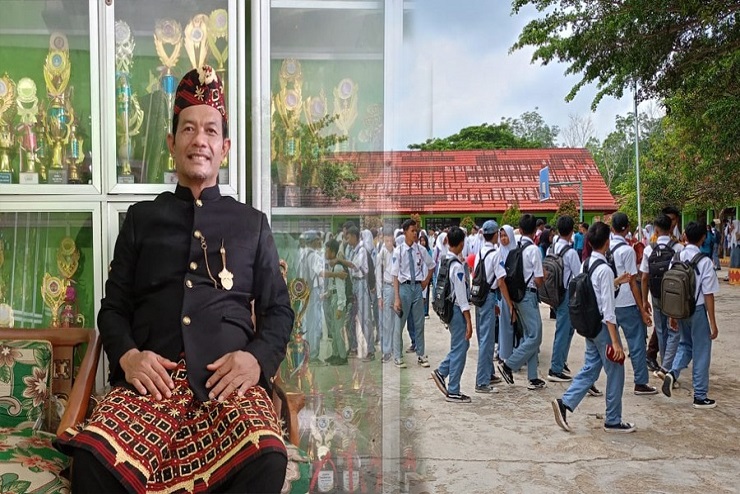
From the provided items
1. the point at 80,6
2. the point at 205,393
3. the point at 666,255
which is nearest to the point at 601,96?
the point at 666,255

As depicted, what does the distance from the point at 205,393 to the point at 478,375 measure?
448 centimetres

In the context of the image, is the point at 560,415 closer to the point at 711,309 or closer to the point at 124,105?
the point at 711,309

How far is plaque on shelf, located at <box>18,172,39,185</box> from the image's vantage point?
10.1ft

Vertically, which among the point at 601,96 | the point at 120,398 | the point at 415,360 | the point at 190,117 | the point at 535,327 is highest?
the point at 601,96

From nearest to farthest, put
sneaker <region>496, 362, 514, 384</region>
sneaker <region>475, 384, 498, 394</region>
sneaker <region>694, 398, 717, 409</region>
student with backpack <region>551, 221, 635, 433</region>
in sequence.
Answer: student with backpack <region>551, 221, 635, 433</region>
sneaker <region>694, 398, 717, 409</region>
sneaker <region>475, 384, 498, 394</region>
sneaker <region>496, 362, 514, 384</region>

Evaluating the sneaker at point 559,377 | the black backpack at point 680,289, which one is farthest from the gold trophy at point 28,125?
the sneaker at point 559,377

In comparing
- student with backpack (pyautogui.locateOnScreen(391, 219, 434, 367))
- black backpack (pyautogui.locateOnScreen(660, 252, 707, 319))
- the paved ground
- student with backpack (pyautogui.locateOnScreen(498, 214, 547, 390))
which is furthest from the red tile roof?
black backpack (pyautogui.locateOnScreen(660, 252, 707, 319))

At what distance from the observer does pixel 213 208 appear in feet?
8.29

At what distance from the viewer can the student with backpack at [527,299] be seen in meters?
6.18

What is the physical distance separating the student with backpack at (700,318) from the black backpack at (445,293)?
1916 mm

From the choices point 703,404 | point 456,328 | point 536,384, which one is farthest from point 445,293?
point 703,404

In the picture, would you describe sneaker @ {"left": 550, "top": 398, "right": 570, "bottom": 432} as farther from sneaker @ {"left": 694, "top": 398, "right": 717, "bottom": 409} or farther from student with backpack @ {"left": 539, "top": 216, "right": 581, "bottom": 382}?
student with backpack @ {"left": 539, "top": 216, "right": 581, "bottom": 382}

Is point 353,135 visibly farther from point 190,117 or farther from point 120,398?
point 120,398

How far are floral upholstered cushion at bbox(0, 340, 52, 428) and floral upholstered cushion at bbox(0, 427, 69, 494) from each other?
0.18 metres
